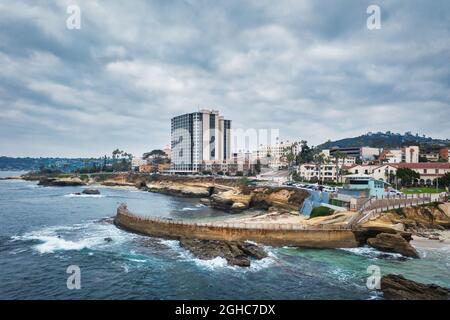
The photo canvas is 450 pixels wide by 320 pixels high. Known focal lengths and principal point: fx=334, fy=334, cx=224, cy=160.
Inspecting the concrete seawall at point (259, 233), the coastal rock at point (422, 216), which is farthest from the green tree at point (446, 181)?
the concrete seawall at point (259, 233)

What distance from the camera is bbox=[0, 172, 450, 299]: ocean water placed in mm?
31391

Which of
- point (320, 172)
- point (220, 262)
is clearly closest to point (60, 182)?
point (320, 172)

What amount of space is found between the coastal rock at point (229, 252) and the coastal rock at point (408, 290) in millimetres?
14758

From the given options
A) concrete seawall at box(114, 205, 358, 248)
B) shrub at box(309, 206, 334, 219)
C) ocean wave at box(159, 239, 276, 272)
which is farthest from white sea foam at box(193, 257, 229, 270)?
shrub at box(309, 206, 334, 219)

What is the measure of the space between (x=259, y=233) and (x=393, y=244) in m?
18.7

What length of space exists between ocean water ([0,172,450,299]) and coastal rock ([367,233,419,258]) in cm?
144

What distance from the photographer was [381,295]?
100ft

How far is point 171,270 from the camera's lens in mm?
37312

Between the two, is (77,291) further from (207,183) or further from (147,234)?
(207,183)

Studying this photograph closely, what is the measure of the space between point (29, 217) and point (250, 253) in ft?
182

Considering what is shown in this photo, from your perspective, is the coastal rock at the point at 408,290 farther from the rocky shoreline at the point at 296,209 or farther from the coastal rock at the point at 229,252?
the coastal rock at the point at 229,252

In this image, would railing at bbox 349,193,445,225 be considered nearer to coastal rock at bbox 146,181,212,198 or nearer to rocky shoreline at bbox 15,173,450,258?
rocky shoreline at bbox 15,173,450,258
